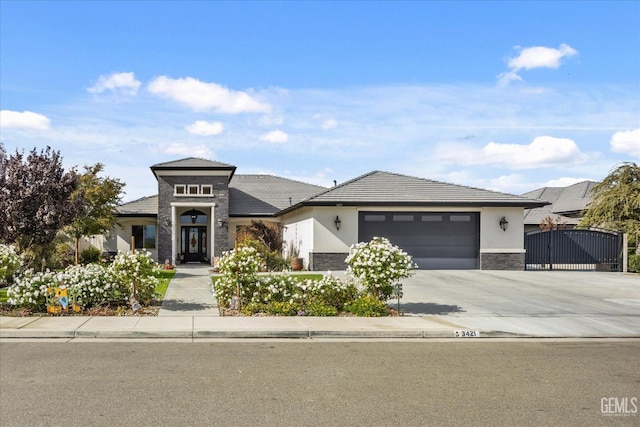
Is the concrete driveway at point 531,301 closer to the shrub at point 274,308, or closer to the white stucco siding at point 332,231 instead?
the shrub at point 274,308

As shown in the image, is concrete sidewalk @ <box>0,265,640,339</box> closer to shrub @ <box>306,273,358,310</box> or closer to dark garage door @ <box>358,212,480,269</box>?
shrub @ <box>306,273,358,310</box>

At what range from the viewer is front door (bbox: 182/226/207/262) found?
121 ft

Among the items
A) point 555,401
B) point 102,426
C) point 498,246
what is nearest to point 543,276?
point 498,246

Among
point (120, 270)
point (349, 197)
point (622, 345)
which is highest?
point (349, 197)

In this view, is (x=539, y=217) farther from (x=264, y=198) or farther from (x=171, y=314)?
(x=171, y=314)

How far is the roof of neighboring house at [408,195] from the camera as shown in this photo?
84.3 ft

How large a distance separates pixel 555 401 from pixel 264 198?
33625 millimetres

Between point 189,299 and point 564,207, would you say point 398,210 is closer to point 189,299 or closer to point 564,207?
point 189,299

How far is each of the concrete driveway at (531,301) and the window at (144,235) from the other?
60.8 feet

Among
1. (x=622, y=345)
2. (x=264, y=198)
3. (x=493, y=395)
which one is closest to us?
(x=493, y=395)

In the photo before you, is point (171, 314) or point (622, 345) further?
point (171, 314)

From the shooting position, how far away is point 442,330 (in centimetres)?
1124

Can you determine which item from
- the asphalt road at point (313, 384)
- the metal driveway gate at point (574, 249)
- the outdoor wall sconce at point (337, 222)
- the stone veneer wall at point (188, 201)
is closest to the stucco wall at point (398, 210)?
the outdoor wall sconce at point (337, 222)
